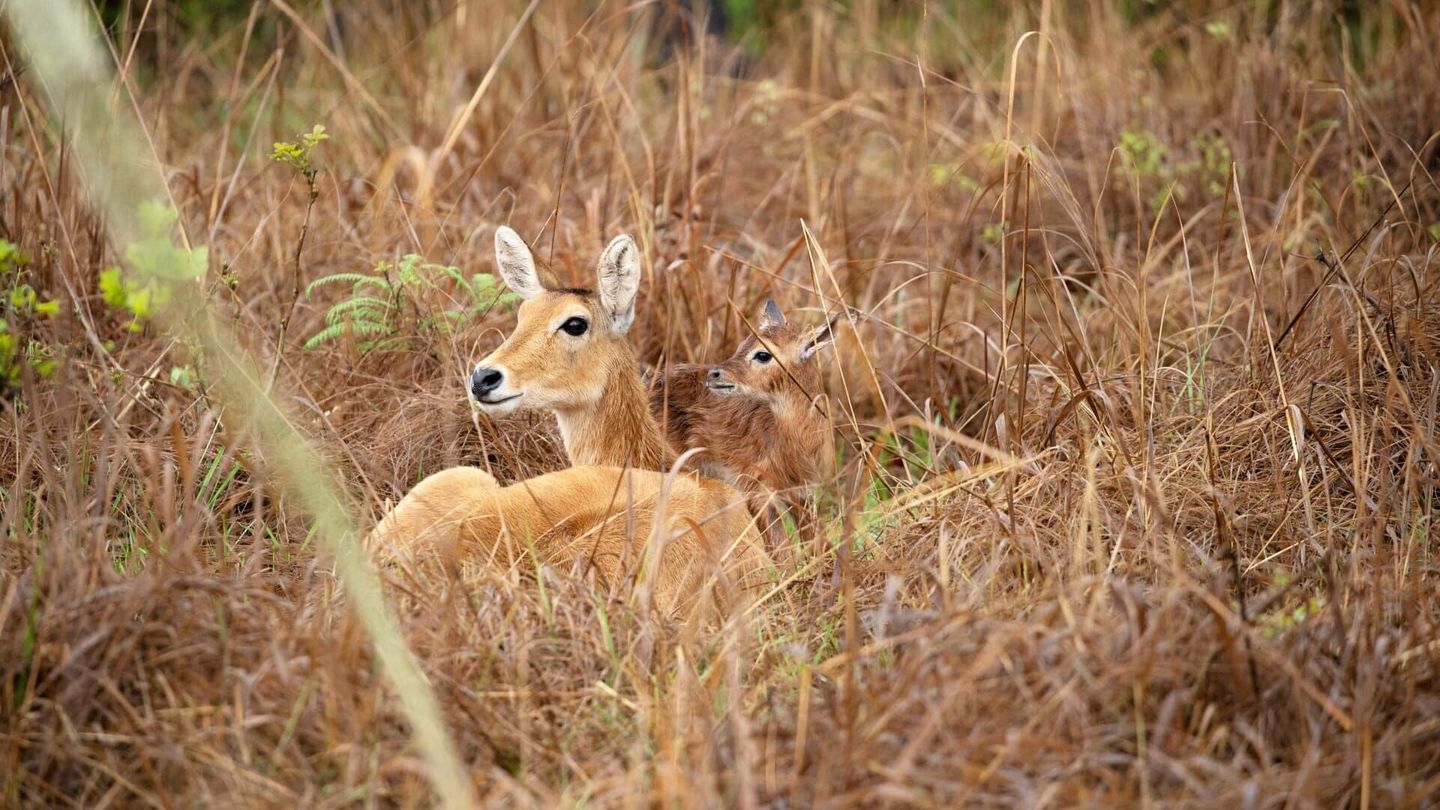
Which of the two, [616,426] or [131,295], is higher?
[131,295]

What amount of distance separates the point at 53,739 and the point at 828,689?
66.6 inches

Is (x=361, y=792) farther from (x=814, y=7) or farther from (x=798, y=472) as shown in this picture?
(x=814, y=7)

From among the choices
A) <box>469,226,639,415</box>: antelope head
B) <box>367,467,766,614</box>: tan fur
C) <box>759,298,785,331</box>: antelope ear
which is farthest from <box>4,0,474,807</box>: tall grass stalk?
<box>759,298,785,331</box>: antelope ear

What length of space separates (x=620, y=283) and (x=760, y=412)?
0.77 metres

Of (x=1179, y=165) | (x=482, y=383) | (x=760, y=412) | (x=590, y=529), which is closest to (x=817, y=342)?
(x=760, y=412)

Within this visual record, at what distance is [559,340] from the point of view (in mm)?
4926

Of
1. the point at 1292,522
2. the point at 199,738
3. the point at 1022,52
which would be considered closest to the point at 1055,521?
the point at 1292,522

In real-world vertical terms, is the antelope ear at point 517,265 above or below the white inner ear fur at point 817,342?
above

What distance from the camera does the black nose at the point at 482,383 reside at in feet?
15.4

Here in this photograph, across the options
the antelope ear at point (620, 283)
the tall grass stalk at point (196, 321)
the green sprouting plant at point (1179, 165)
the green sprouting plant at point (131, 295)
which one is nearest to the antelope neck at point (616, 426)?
the antelope ear at point (620, 283)

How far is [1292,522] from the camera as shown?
420 centimetres

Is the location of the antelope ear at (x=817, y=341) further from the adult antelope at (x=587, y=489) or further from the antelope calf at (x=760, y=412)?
the adult antelope at (x=587, y=489)

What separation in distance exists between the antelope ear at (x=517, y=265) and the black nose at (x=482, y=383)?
525 millimetres

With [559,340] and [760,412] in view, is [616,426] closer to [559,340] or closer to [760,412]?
[559,340]
